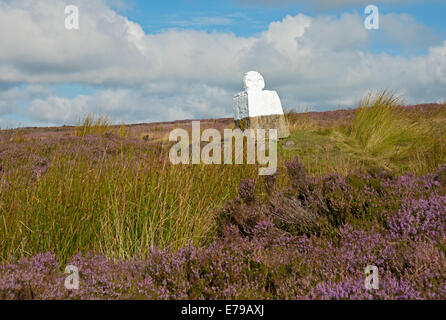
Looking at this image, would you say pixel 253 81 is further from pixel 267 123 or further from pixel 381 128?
pixel 381 128

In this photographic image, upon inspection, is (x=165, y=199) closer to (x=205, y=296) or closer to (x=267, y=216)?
(x=267, y=216)

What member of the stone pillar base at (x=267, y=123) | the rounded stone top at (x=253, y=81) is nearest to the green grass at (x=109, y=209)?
the stone pillar base at (x=267, y=123)

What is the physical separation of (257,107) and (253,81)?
96 cm

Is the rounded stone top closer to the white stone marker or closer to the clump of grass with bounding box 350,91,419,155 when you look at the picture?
the white stone marker

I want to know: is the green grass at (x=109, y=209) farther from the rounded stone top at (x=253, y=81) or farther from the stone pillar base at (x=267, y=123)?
the rounded stone top at (x=253, y=81)

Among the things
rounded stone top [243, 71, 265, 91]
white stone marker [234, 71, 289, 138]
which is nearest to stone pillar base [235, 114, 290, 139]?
white stone marker [234, 71, 289, 138]

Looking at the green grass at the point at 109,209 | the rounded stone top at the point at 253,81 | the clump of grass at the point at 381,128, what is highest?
the rounded stone top at the point at 253,81

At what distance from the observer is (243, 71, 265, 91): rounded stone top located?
11.9 meters

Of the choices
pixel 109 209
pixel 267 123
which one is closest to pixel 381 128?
pixel 267 123

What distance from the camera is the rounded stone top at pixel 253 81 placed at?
11.9 metres
